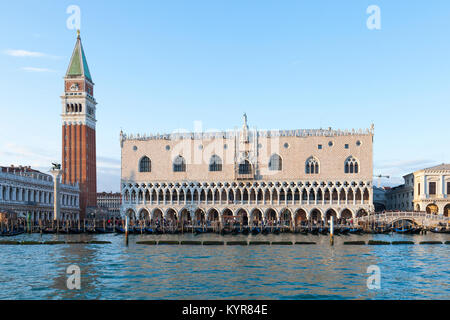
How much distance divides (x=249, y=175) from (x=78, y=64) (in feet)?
97.1

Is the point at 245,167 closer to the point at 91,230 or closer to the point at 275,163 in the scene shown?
the point at 275,163

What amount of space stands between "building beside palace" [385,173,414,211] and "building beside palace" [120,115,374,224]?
7774 millimetres

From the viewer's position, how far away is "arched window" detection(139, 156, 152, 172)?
53.7 metres

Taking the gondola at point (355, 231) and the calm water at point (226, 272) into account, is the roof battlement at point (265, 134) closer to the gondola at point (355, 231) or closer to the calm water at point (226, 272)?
the gondola at point (355, 231)

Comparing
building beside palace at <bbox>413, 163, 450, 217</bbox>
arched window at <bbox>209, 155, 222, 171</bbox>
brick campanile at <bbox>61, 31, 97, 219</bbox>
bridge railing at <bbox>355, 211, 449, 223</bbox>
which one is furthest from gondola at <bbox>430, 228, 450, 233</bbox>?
brick campanile at <bbox>61, 31, 97, 219</bbox>

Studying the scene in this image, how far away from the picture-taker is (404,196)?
188 ft

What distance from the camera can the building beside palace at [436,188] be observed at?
4931 cm

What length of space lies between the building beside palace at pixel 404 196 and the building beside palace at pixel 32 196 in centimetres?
3797

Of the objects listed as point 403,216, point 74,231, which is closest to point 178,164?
point 74,231

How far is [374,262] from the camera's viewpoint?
22453 millimetres

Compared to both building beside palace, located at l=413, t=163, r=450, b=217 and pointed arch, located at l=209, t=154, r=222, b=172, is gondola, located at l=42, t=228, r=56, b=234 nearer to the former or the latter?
pointed arch, located at l=209, t=154, r=222, b=172

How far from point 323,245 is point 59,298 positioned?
19.3 meters
